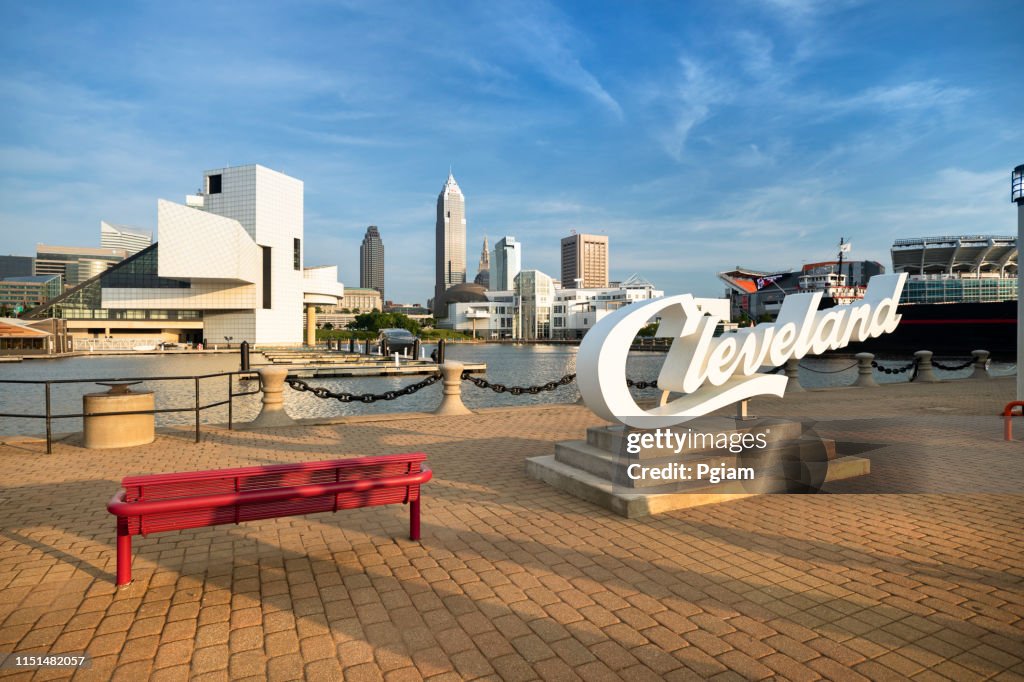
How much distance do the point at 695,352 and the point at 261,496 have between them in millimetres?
4819

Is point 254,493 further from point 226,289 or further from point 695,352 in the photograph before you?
point 226,289

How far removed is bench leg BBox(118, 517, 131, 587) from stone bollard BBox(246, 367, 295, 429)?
645cm


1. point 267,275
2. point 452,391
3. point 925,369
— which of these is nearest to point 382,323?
point 267,275

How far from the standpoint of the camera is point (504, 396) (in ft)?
74.9

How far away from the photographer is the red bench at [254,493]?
3.62 m

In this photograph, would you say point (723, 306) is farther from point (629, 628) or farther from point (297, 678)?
point (297, 678)

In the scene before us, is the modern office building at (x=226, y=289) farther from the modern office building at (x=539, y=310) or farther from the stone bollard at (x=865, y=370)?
the stone bollard at (x=865, y=370)

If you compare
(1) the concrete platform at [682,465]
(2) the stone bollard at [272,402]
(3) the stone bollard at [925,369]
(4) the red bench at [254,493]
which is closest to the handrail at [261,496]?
(4) the red bench at [254,493]

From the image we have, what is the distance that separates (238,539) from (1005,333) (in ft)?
180

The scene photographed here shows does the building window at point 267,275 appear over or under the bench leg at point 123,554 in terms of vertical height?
over

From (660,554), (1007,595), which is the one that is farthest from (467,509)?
(1007,595)

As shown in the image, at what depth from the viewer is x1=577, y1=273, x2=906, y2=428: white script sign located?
6090 millimetres

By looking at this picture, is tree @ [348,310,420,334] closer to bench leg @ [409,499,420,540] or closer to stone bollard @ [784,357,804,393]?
stone bollard @ [784,357,804,393]

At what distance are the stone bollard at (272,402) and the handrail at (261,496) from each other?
642 centimetres
